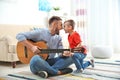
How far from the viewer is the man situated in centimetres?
245

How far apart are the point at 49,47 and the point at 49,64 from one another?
25 centimetres

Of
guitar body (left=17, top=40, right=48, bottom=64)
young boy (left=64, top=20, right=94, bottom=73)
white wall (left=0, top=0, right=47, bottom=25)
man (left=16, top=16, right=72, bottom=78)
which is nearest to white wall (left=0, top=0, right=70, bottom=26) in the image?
white wall (left=0, top=0, right=47, bottom=25)

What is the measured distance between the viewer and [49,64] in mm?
2678

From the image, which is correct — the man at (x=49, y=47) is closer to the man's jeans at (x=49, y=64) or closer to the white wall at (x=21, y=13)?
the man's jeans at (x=49, y=64)

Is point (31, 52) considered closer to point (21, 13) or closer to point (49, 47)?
point (49, 47)

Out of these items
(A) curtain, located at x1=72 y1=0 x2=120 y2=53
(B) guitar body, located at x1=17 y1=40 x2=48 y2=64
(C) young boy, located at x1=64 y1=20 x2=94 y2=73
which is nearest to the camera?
(B) guitar body, located at x1=17 y1=40 x2=48 y2=64

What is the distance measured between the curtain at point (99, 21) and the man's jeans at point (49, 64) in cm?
280

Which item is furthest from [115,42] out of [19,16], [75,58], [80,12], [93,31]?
[75,58]

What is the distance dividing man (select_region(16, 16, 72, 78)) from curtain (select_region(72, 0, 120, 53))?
109 inches

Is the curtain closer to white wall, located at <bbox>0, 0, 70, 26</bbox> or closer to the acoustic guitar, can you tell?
white wall, located at <bbox>0, 0, 70, 26</bbox>

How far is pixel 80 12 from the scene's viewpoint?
18.5 ft

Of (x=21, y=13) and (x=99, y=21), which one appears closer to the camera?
(x=21, y=13)

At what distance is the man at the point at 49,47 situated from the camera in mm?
2453

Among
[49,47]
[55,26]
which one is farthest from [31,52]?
[55,26]
